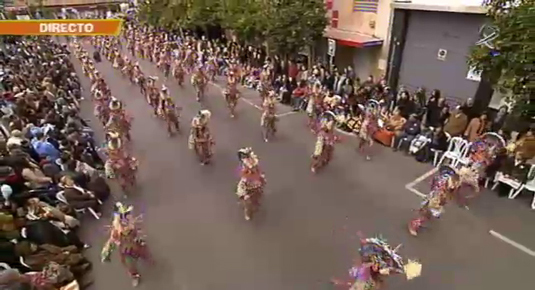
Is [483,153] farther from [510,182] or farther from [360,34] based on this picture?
[360,34]

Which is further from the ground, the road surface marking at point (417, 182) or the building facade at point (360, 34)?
the building facade at point (360, 34)

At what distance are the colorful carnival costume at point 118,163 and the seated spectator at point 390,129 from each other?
20.9ft

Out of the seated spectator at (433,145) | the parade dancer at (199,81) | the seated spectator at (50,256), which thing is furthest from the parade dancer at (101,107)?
the seated spectator at (433,145)

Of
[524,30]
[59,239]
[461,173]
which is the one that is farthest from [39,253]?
[524,30]

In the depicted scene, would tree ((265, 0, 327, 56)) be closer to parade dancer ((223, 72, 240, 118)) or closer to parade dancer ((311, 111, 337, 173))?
parade dancer ((223, 72, 240, 118))

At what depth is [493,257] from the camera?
6711 mm

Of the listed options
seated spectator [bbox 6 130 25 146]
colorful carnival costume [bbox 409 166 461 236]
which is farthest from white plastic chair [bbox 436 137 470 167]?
seated spectator [bbox 6 130 25 146]

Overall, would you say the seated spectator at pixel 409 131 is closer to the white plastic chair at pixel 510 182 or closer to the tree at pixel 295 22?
the white plastic chair at pixel 510 182

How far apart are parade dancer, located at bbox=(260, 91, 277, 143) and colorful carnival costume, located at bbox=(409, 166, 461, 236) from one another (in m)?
5.02

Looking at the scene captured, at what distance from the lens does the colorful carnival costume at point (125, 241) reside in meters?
5.66

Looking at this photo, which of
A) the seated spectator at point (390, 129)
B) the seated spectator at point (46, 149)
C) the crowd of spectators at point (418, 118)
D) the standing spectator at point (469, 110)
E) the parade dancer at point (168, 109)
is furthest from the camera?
the parade dancer at point (168, 109)

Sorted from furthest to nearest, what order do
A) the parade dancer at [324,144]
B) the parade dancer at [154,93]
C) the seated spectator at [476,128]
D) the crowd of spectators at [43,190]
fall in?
the parade dancer at [154,93] → the seated spectator at [476,128] → the parade dancer at [324,144] → the crowd of spectators at [43,190]

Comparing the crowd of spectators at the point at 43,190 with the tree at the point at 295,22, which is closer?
the crowd of spectators at the point at 43,190

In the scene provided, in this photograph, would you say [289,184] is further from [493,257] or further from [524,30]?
[524,30]
